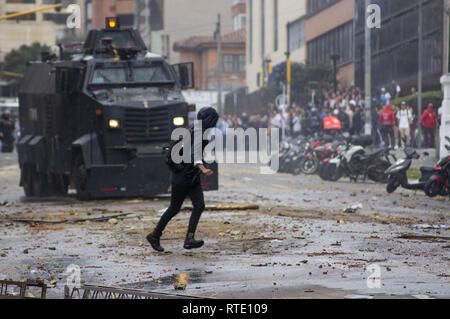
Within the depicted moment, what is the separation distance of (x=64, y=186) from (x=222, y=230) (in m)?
8.44

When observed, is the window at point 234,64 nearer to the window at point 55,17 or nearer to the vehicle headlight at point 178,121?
the window at point 55,17

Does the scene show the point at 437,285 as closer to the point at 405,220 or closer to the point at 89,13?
the point at 405,220

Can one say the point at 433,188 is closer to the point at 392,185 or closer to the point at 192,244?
the point at 392,185

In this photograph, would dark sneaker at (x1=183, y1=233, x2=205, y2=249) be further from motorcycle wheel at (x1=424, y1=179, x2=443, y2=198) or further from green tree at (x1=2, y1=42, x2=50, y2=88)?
green tree at (x1=2, y1=42, x2=50, y2=88)

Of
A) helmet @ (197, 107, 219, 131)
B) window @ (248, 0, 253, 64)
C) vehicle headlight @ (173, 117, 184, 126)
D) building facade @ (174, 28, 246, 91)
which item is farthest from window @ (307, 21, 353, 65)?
helmet @ (197, 107, 219, 131)

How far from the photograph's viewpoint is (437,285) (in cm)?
879

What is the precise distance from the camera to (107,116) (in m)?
19.4

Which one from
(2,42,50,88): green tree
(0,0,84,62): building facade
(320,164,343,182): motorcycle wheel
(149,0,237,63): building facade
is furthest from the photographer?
(0,0,84,62): building facade

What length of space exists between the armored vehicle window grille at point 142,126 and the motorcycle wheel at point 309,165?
1235cm

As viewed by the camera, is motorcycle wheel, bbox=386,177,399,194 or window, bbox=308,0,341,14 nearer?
motorcycle wheel, bbox=386,177,399,194

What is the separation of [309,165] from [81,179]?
518 inches

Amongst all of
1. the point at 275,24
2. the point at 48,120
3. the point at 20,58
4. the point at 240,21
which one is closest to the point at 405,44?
the point at 48,120

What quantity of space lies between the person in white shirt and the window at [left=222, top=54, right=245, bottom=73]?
7782cm

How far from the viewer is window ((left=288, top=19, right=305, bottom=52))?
75.1 m
